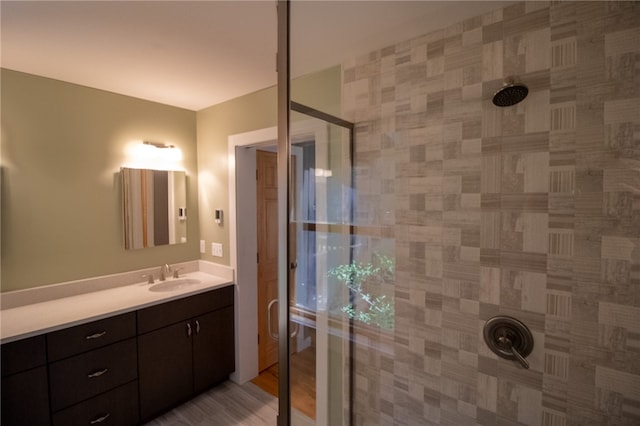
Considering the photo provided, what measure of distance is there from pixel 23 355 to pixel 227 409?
1317 millimetres

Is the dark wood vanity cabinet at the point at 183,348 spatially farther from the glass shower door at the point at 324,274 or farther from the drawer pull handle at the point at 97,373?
the glass shower door at the point at 324,274

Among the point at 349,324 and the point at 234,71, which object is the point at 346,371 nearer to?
the point at 349,324

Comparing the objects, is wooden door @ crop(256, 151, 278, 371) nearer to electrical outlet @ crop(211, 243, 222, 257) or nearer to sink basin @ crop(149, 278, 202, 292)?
electrical outlet @ crop(211, 243, 222, 257)

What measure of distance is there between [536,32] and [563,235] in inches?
29.8

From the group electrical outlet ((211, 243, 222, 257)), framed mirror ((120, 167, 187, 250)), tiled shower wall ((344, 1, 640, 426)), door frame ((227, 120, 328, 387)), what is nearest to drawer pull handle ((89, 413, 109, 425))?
door frame ((227, 120, 328, 387))

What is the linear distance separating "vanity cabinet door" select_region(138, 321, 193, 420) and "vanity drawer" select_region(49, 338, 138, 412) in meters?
0.07

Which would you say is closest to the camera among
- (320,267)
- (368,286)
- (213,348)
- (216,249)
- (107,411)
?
(368,286)

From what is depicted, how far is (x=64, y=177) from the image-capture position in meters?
2.00

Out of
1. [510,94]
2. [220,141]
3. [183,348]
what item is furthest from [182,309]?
[510,94]

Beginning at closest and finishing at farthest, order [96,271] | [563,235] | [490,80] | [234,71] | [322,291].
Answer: [563,235] < [490,80] < [322,291] < [234,71] < [96,271]

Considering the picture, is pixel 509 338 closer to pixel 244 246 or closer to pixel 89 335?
pixel 244 246

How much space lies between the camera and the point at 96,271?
2.16m

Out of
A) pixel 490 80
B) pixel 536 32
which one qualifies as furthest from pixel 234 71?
pixel 536 32

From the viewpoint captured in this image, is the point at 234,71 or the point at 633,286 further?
the point at 234,71
